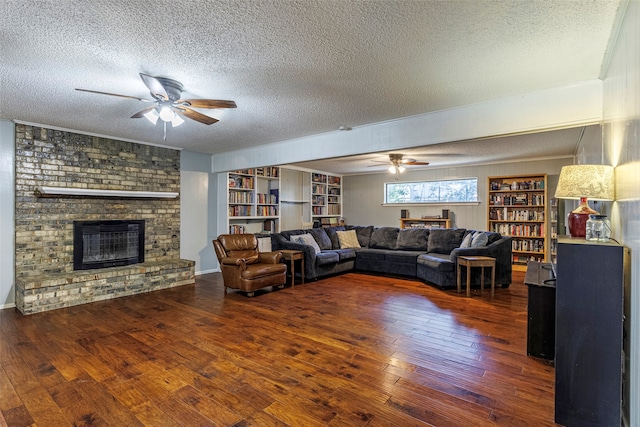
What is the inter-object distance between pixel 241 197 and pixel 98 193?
255cm

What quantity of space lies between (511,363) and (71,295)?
500 cm

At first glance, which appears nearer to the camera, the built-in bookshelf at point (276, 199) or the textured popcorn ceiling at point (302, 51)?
the textured popcorn ceiling at point (302, 51)

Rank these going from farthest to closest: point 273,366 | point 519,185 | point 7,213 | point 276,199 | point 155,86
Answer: point 276,199 → point 519,185 → point 7,213 → point 155,86 → point 273,366

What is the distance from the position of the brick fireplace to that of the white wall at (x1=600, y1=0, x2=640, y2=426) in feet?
17.5

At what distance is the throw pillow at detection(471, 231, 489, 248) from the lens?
526 centimetres

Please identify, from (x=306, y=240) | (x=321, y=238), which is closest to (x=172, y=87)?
(x=306, y=240)

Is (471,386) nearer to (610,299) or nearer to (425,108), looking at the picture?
(610,299)

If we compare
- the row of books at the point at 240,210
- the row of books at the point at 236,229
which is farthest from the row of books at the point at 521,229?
the row of books at the point at 236,229

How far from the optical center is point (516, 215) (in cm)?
685

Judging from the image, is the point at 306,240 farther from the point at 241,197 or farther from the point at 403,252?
the point at 403,252

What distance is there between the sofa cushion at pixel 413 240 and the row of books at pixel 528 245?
209cm

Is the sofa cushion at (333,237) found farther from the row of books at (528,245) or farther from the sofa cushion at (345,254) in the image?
the row of books at (528,245)

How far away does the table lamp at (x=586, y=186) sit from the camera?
2.19 metres

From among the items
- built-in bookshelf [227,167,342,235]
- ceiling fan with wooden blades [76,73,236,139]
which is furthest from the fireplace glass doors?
ceiling fan with wooden blades [76,73,236,139]
